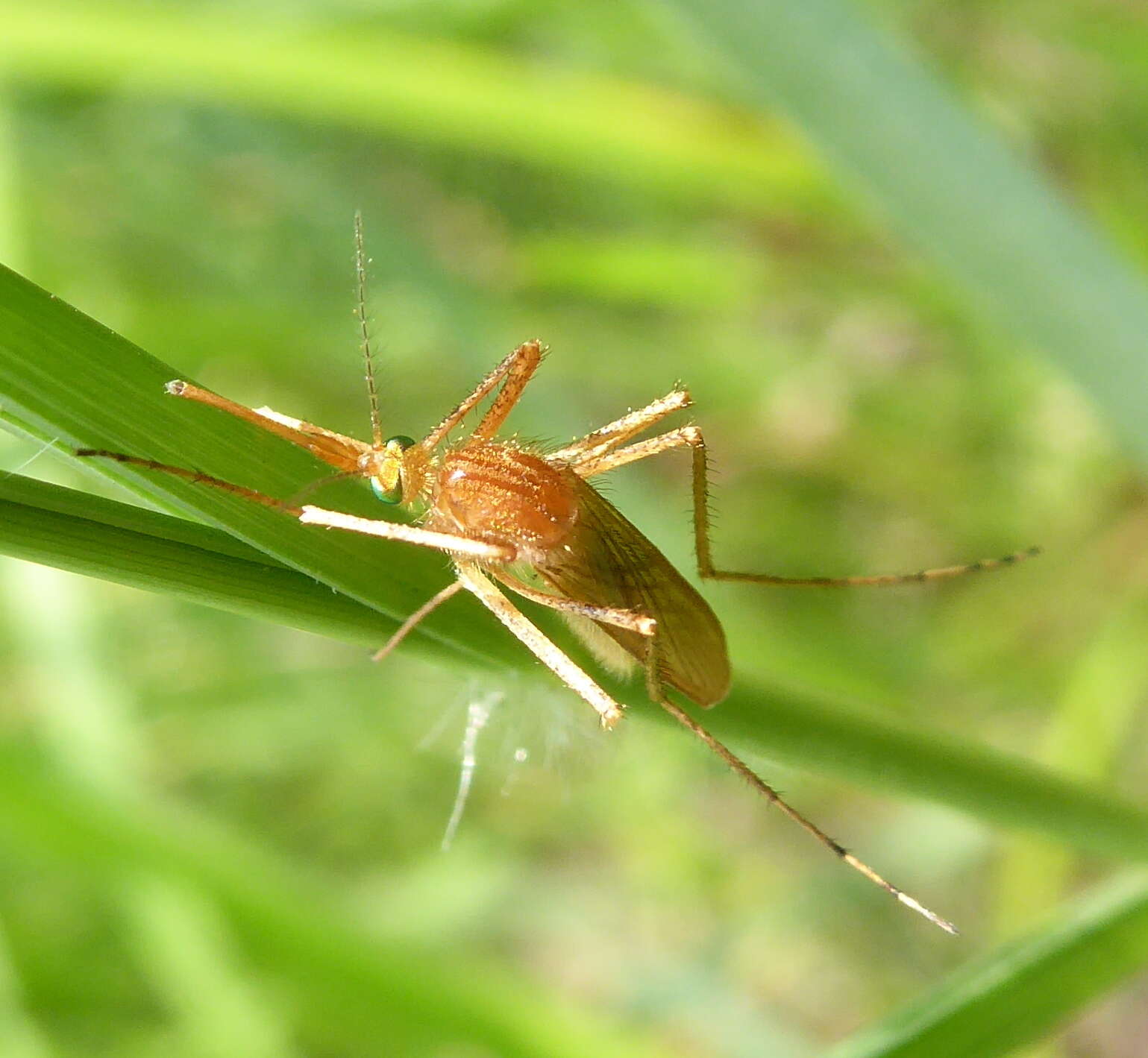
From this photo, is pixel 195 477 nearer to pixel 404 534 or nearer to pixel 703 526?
pixel 404 534

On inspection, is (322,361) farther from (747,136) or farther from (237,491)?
(237,491)

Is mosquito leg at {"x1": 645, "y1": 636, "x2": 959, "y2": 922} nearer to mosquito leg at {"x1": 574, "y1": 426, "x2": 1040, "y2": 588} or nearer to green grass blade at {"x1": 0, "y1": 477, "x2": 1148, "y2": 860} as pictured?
green grass blade at {"x1": 0, "y1": 477, "x2": 1148, "y2": 860}

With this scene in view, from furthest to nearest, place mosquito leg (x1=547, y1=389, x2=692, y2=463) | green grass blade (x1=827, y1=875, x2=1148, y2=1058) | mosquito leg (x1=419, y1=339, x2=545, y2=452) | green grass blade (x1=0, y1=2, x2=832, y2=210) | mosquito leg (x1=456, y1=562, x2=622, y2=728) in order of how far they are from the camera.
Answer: green grass blade (x1=0, y1=2, x2=832, y2=210) → mosquito leg (x1=547, y1=389, x2=692, y2=463) → mosquito leg (x1=419, y1=339, x2=545, y2=452) → mosquito leg (x1=456, y1=562, x2=622, y2=728) → green grass blade (x1=827, y1=875, x2=1148, y2=1058)

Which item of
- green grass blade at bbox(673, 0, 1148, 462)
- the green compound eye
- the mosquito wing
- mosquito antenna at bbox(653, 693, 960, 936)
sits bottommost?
mosquito antenna at bbox(653, 693, 960, 936)

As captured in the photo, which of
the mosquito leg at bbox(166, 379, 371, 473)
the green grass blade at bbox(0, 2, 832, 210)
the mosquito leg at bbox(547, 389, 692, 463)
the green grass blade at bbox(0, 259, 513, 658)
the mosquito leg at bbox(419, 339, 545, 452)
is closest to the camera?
the green grass blade at bbox(0, 259, 513, 658)

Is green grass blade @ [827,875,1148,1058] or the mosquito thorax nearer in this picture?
green grass blade @ [827,875,1148,1058]

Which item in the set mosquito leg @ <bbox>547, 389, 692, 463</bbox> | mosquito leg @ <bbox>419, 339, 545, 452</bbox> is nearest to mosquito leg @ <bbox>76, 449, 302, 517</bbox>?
mosquito leg @ <bbox>419, 339, 545, 452</bbox>

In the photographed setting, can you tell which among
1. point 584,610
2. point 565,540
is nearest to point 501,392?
point 565,540
